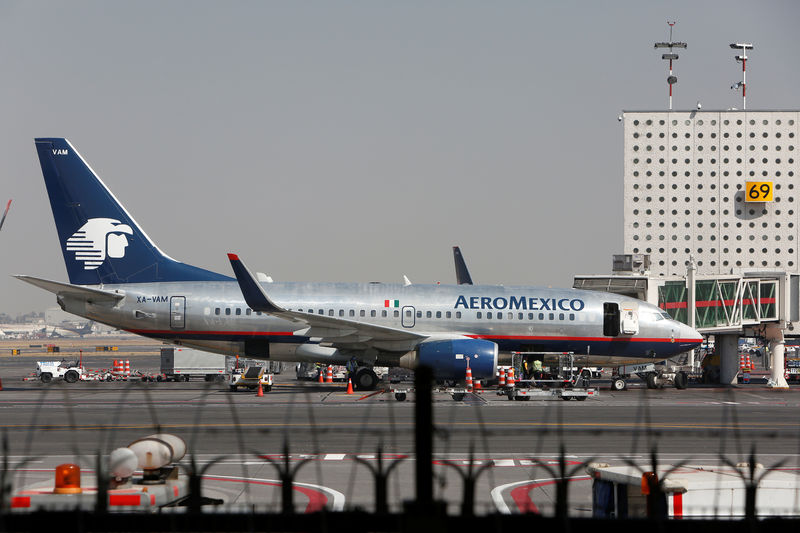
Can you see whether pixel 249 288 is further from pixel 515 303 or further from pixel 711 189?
pixel 711 189

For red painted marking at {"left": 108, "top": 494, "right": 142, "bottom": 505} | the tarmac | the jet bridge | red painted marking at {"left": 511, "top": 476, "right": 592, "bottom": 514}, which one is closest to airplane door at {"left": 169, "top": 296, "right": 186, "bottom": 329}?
the tarmac

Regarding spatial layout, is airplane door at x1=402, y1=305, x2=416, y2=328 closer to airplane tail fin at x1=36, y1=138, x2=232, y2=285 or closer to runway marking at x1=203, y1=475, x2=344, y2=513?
airplane tail fin at x1=36, y1=138, x2=232, y2=285

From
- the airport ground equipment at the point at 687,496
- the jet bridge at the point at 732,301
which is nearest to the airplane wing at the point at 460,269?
the jet bridge at the point at 732,301

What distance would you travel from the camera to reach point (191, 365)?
4903 cm

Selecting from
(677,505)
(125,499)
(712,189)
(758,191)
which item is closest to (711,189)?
(712,189)

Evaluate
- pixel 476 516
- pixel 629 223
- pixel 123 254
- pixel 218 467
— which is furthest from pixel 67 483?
pixel 629 223

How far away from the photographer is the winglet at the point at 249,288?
103 feet

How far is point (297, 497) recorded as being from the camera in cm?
1279

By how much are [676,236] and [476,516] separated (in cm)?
8792

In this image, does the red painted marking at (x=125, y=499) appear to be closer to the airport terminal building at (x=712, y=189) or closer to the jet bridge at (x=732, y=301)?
the jet bridge at (x=732, y=301)

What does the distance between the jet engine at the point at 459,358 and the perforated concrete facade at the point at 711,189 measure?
58.7m

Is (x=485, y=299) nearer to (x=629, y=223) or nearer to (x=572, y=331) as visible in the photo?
(x=572, y=331)

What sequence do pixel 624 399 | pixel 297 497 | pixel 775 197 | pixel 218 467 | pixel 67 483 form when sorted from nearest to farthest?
pixel 67 483
pixel 297 497
pixel 218 467
pixel 624 399
pixel 775 197

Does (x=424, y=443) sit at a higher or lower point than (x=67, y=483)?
higher
